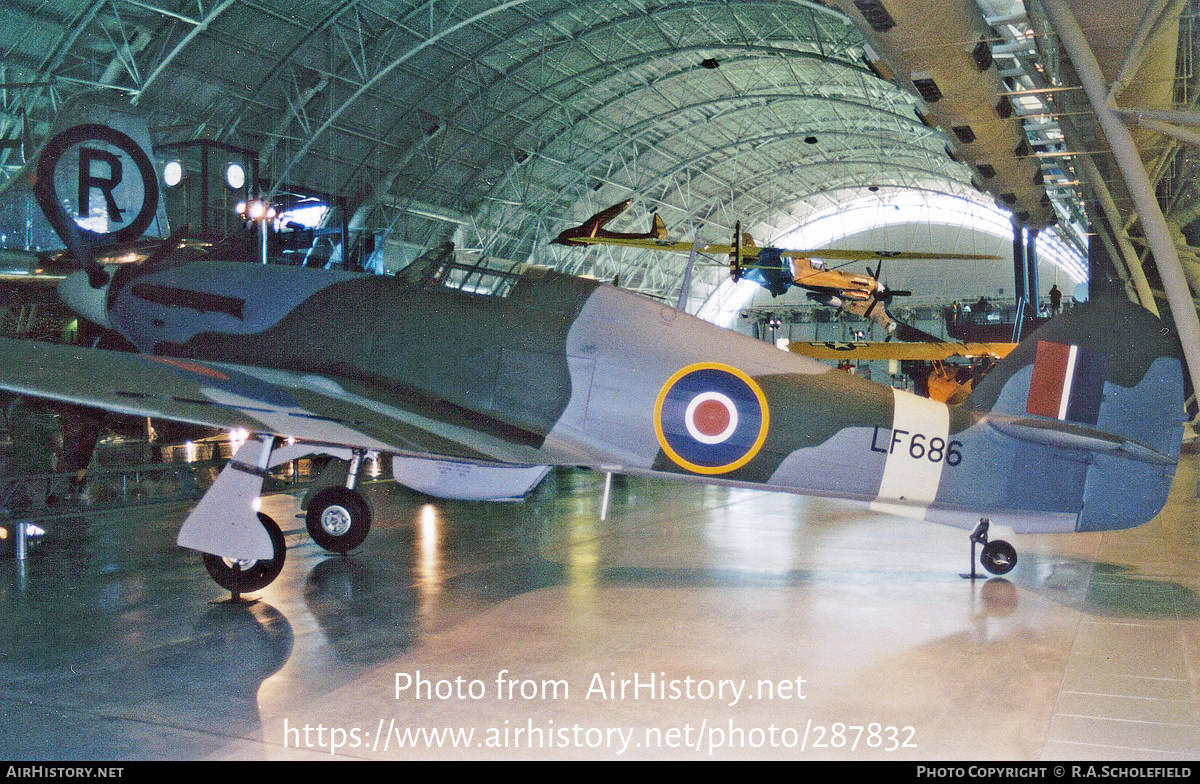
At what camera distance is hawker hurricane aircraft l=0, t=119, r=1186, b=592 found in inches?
250

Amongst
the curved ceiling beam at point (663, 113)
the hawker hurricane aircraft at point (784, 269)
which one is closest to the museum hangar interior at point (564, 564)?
the hawker hurricane aircraft at point (784, 269)

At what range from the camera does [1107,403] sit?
657cm

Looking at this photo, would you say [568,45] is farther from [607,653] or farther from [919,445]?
[607,653]

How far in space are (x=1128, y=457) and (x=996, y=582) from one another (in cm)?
136

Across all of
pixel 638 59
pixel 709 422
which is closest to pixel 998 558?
pixel 709 422

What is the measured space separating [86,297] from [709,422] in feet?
17.9

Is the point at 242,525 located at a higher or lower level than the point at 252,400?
lower

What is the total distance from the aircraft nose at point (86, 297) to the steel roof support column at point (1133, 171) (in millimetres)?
7863

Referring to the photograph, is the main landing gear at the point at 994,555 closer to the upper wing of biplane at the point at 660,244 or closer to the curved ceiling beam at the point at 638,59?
the upper wing of biplane at the point at 660,244

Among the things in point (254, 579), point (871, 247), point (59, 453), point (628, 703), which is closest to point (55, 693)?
point (254, 579)

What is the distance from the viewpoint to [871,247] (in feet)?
152

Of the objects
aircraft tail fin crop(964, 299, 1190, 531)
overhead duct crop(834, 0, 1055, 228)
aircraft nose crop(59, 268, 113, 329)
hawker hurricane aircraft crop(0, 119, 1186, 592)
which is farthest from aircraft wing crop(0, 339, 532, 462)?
overhead duct crop(834, 0, 1055, 228)

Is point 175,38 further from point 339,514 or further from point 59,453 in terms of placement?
point 339,514

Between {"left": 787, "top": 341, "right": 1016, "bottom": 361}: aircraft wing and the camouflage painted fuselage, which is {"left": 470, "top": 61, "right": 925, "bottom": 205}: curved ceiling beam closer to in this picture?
{"left": 787, "top": 341, "right": 1016, "bottom": 361}: aircraft wing
